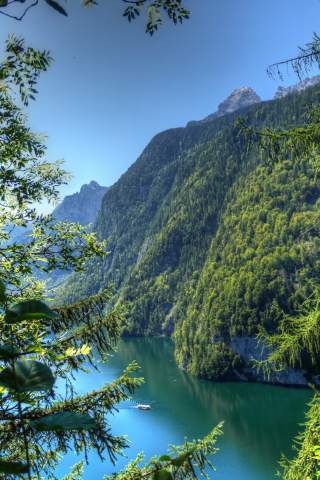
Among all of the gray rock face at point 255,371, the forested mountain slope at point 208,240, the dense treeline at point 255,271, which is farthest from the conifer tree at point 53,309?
the forested mountain slope at point 208,240

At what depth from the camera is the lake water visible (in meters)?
26.8

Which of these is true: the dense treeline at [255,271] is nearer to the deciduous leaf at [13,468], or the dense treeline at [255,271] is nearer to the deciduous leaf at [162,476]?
the deciduous leaf at [162,476]

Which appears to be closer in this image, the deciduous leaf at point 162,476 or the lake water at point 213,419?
the deciduous leaf at point 162,476

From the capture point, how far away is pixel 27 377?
569 mm

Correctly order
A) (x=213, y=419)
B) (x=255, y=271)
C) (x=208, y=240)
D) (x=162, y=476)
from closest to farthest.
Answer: (x=162, y=476)
(x=213, y=419)
(x=255, y=271)
(x=208, y=240)

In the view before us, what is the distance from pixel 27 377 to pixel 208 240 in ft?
367

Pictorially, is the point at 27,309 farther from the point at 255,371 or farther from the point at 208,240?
the point at 208,240

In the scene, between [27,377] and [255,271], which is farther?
[255,271]

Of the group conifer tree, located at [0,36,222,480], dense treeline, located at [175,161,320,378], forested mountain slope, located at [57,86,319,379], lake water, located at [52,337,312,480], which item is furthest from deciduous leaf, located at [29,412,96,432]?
forested mountain slope, located at [57,86,319,379]

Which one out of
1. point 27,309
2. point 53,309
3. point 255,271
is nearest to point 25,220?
point 53,309

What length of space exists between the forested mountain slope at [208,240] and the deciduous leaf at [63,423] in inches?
2257

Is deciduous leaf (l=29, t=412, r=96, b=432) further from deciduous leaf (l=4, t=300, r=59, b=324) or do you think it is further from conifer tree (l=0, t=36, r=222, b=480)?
conifer tree (l=0, t=36, r=222, b=480)

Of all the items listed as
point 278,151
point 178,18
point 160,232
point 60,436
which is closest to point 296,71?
point 278,151

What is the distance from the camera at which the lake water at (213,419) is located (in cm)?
2677
